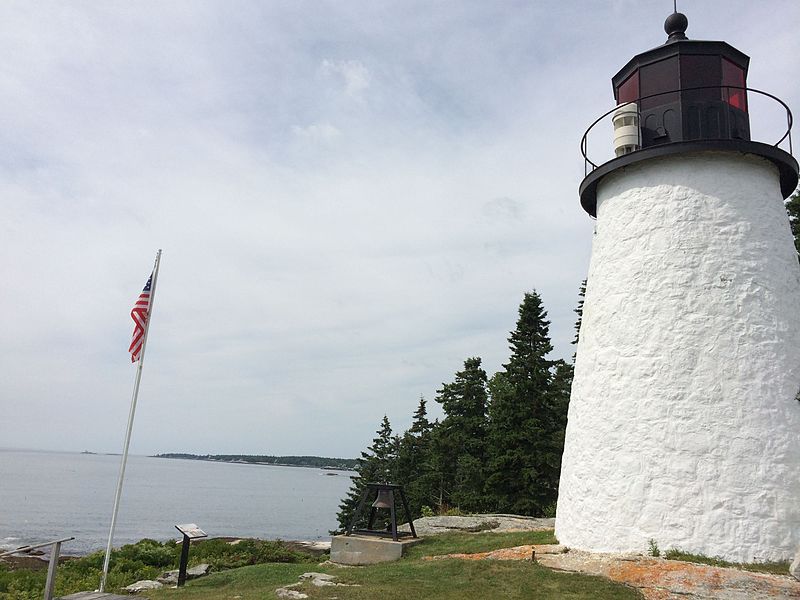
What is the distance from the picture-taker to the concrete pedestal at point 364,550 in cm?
1265

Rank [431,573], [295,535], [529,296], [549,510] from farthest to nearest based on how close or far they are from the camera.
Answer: [295,535], [529,296], [549,510], [431,573]

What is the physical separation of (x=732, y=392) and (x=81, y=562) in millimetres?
→ 19555

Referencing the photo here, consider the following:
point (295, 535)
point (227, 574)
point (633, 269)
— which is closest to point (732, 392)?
point (633, 269)

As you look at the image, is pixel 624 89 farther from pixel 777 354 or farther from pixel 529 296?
pixel 529 296

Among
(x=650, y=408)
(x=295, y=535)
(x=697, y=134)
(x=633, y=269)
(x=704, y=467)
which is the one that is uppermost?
(x=697, y=134)

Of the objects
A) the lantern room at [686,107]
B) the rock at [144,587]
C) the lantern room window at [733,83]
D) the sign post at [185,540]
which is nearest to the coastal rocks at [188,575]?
the rock at [144,587]

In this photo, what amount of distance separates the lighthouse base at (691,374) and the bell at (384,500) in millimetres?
3806

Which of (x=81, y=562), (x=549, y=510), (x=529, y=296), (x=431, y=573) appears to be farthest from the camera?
(x=529, y=296)

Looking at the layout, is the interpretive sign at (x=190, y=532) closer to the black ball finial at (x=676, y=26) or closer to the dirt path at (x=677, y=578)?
the dirt path at (x=677, y=578)

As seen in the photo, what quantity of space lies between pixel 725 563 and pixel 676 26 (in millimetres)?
10362

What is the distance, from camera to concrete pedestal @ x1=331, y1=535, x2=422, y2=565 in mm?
12648

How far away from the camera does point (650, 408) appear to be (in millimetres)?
10992

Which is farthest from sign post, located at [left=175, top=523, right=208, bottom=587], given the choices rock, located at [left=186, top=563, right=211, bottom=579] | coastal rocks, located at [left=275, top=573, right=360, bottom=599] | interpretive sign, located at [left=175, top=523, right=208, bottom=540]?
coastal rocks, located at [left=275, top=573, right=360, bottom=599]

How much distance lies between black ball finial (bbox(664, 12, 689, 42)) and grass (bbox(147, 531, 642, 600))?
34.9 ft
